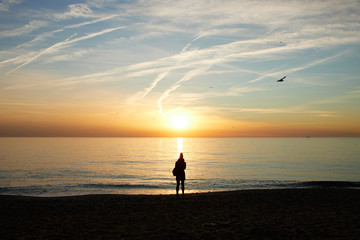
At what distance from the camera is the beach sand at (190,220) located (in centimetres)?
983

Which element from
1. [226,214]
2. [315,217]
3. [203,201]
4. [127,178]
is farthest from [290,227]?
[127,178]

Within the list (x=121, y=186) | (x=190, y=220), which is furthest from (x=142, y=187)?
(x=190, y=220)

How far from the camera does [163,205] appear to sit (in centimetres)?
1634

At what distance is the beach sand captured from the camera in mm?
9828

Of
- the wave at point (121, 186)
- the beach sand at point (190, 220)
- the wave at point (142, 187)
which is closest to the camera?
the beach sand at point (190, 220)

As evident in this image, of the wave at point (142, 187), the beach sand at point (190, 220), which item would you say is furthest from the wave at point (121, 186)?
the beach sand at point (190, 220)

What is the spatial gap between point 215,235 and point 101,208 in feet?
27.0

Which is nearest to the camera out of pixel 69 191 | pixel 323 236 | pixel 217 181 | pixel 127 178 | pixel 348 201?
pixel 323 236

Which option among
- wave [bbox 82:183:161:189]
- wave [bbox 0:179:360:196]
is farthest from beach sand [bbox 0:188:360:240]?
wave [bbox 82:183:161:189]

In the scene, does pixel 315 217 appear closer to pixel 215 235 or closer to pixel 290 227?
pixel 290 227

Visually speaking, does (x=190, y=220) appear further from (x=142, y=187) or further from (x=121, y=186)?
(x=121, y=186)

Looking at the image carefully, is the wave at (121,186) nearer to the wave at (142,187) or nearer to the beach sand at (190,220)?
the wave at (142,187)

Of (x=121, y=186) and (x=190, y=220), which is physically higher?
(x=190, y=220)

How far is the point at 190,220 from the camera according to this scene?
39.8 feet
